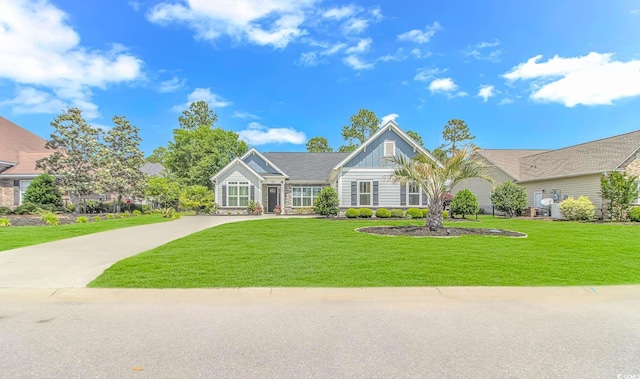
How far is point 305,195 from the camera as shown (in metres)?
28.0

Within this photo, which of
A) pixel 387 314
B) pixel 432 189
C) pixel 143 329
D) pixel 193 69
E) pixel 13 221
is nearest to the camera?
pixel 143 329

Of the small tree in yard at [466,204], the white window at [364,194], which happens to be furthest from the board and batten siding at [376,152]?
the small tree in yard at [466,204]

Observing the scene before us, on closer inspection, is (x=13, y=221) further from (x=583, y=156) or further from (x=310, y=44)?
(x=583, y=156)

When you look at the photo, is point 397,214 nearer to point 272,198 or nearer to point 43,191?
point 272,198

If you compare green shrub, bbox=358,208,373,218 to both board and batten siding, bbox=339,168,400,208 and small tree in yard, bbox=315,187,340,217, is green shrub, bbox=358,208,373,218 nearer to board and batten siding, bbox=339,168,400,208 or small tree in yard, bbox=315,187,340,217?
small tree in yard, bbox=315,187,340,217

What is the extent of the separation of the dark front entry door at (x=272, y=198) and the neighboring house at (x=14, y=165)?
17222 mm

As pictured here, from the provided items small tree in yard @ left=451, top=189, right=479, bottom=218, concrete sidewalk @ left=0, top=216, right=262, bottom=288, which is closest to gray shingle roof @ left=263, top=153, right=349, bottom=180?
small tree in yard @ left=451, top=189, right=479, bottom=218

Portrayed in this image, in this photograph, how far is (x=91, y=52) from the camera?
1752 cm

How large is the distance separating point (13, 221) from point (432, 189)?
66.0ft

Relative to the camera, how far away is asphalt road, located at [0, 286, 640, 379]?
3178 millimetres

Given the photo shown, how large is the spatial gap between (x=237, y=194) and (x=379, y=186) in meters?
10.7

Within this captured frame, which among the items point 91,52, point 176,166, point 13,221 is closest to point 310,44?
point 91,52

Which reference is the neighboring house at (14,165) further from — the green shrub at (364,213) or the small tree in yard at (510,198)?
the small tree in yard at (510,198)

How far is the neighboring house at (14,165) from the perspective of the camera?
26.7 meters
